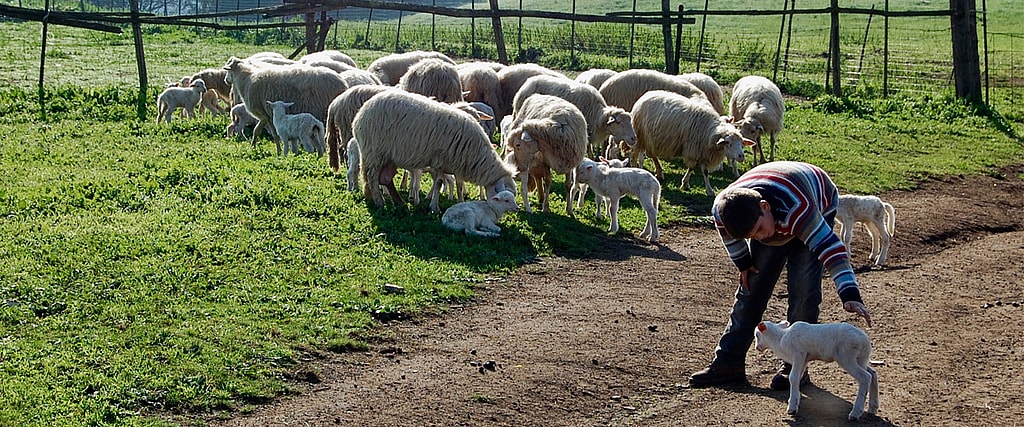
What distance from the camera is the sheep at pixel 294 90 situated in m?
13.6

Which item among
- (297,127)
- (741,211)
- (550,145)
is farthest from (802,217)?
(297,127)

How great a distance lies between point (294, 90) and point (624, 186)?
5335mm

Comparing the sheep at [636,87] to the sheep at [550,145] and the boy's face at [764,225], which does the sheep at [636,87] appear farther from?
the boy's face at [764,225]

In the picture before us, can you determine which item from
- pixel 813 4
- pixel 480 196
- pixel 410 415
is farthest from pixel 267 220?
pixel 813 4

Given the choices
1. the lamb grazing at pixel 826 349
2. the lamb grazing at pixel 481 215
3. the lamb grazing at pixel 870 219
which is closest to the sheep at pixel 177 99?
the lamb grazing at pixel 481 215

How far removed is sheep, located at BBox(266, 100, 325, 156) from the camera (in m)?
13.0

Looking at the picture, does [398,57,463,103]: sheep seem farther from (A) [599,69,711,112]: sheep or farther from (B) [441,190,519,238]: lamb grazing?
(B) [441,190,519,238]: lamb grazing

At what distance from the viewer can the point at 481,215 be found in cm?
965

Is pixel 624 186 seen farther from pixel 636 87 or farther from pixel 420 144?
pixel 636 87

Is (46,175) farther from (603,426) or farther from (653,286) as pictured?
(603,426)

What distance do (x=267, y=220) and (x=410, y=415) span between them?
13.1ft

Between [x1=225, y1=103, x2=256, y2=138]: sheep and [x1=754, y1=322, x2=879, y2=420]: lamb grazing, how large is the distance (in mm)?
10248

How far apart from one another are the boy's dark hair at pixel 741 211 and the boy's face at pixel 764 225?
0.03 metres

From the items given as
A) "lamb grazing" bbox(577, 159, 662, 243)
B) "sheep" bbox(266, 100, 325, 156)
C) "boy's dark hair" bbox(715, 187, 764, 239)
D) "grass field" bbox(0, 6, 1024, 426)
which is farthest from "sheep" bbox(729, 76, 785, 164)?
"boy's dark hair" bbox(715, 187, 764, 239)
